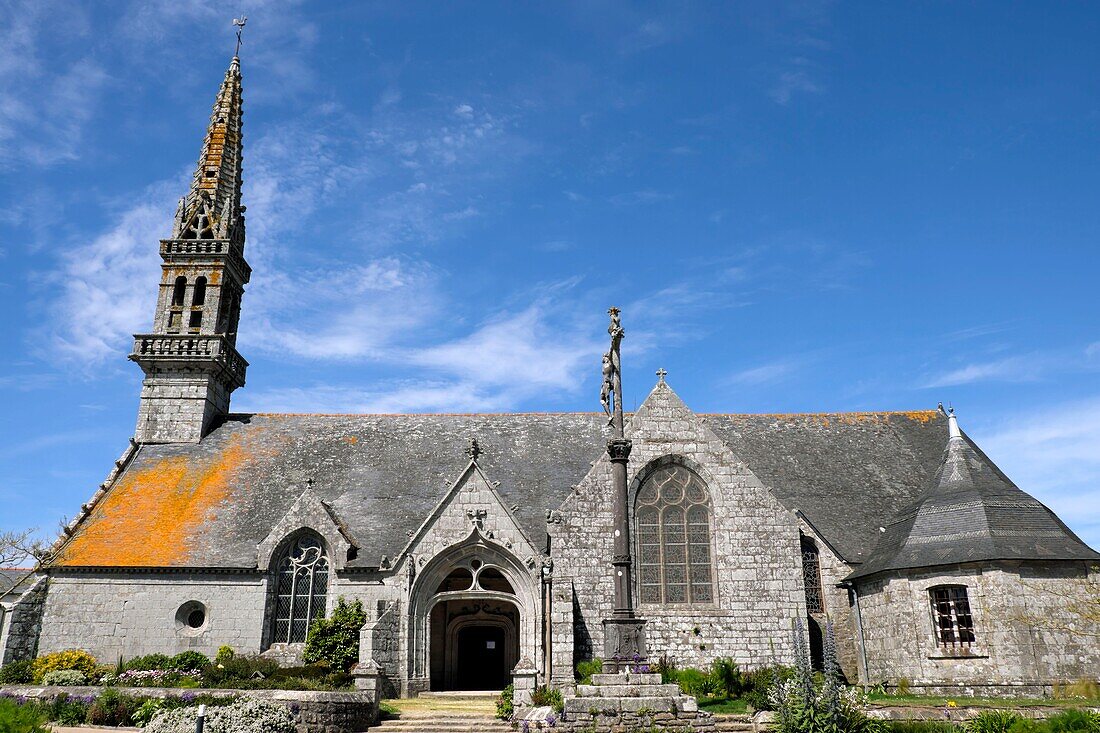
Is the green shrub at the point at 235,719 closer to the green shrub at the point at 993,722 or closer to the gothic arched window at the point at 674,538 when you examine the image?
the gothic arched window at the point at 674,538

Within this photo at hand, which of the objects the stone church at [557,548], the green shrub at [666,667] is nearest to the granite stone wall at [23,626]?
the stone church at [557,548]

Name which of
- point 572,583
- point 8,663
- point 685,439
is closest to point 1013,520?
point 685,439

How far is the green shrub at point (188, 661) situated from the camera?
2028 centimetres

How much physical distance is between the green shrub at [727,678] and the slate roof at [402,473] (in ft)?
17.3

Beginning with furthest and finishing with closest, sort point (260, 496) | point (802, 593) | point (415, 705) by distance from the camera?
point (260, 496) → point (802, 593) → point (415, 705)

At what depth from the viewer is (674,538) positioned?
20.7m

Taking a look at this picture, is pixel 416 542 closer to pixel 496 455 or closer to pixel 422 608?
pixel 422 608

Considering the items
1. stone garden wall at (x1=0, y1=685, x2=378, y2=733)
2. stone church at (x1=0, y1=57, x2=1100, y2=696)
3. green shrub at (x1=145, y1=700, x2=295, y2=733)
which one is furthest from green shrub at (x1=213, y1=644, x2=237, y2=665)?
green shrub at (x1=145, y1=700, x2=295, y2=733)

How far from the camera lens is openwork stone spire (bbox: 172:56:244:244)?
30.0m

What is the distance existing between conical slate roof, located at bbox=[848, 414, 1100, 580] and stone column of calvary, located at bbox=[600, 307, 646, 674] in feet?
27.8

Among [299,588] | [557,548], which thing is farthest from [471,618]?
[299,588]

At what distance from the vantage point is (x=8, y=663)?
20.8 meters

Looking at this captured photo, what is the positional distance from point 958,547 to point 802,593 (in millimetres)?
3698

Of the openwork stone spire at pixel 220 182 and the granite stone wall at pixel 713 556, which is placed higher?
the openwork stone spire at pixel 220 182
